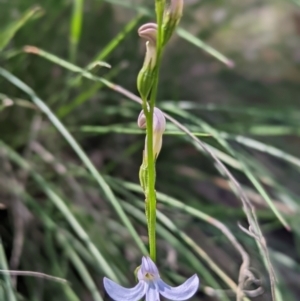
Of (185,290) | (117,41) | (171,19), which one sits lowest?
(185,290)

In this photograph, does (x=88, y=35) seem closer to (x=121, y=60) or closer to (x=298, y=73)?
(x=121, y=60)

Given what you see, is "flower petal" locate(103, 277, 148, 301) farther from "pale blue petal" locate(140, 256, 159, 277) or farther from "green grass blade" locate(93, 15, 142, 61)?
"green grass blade" locate(93, 15, 142, 61)

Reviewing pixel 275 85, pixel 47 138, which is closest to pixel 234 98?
pixel 275 85

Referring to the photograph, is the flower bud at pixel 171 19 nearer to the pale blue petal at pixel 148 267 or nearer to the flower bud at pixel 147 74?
the flower bud at pixel 147 74

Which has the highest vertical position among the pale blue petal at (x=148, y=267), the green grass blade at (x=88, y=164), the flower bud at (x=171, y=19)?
the green grass blade at (x=88, y=164)

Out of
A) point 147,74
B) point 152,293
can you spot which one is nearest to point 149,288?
point 152,293

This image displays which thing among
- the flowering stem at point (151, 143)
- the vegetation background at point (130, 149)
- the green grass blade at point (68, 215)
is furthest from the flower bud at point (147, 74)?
the green grass blade at point (68, 215)

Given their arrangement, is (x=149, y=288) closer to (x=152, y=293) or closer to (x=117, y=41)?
(x=152, y=293)

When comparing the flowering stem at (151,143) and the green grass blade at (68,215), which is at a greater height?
the green grass blade at (68,215)
